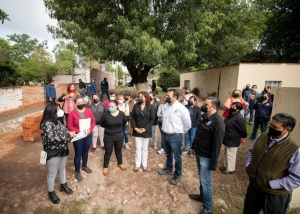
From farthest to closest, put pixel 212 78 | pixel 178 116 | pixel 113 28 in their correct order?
pixel 212 78, pixel 113 28, pixel 178 116

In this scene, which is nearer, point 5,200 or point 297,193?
point 297,193

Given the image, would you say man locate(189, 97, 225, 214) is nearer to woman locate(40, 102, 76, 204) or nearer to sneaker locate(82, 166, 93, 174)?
woman locate(40, 102, 76, 204)

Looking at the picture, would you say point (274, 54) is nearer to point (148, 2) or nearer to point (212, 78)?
point (212, 78)

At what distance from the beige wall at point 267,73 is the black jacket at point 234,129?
7.87 m

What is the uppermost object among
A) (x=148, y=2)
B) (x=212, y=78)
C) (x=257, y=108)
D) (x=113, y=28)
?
(x=148, y=2)

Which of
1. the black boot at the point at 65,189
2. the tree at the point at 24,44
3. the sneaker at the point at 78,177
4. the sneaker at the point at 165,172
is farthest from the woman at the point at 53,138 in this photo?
the tree at the point at 24,44

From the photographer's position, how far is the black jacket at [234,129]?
3541 millimetres

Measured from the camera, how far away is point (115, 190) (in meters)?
3.25

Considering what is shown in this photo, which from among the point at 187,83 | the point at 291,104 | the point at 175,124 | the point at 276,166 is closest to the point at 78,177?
the point at 175,124

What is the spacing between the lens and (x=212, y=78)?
46.3 ft

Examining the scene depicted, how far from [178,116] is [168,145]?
2.23 feet

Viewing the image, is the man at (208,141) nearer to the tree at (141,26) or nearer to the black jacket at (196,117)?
the black jacket at (196,117)

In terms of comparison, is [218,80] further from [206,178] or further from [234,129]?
[206,178]

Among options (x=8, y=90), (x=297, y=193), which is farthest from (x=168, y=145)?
(x=8, y=90)
